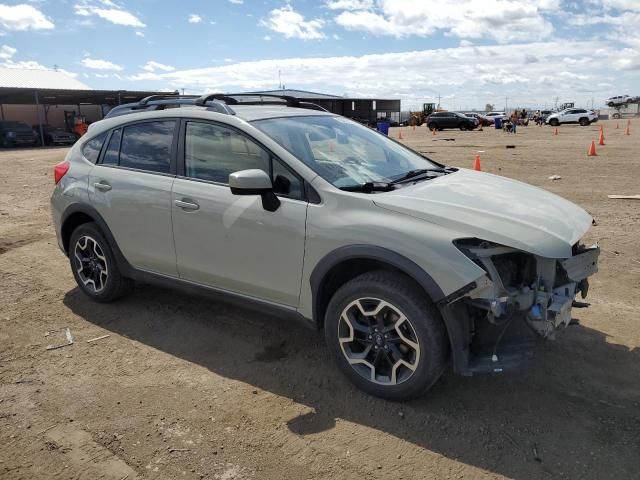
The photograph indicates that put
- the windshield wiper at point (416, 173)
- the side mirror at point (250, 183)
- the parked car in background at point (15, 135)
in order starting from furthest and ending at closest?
the parked car in background at point (15, 135)
the windshield wiper at point (416, 173)
the side mirror at point (250, 183)

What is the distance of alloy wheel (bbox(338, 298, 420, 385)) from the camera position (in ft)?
10.2

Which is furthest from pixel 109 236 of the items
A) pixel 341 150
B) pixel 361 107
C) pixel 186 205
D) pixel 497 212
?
pixel 361 107

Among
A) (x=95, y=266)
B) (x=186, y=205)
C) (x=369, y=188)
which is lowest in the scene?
(x=95, y=266)

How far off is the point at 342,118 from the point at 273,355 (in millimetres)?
2106

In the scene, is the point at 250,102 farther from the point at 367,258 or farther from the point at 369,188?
the point at 367,258

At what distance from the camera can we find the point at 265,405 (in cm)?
329

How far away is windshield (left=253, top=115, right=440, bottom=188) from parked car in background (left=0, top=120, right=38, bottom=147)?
107 feet

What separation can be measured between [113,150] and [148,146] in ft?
1.57

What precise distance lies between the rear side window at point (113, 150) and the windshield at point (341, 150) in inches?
60.6

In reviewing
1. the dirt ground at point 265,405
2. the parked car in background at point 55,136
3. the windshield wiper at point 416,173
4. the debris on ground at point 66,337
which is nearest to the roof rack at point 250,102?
the windshield wiper at point 416,173

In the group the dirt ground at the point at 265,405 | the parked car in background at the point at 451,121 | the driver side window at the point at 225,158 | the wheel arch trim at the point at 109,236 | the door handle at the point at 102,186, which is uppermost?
the parked car in background at the point at 451,121

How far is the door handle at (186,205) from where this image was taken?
151 inches

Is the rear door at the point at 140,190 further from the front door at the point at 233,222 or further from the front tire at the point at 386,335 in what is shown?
the front tire at the point at 386,335

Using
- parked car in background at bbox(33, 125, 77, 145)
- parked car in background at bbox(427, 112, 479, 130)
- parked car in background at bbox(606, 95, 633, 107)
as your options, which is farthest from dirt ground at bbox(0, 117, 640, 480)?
parked car in background at bbox(606, 95, 633, 107)
